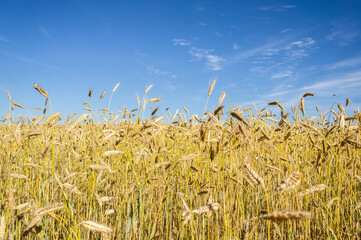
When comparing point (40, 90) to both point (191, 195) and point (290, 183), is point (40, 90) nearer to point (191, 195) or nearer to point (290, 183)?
point (191, 195)

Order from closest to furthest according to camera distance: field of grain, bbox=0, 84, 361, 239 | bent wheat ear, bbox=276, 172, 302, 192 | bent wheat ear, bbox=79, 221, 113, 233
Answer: bent wheat ear, bbox=276, 172, 302, 192
bent wheat ear, bbox=79, 221, 113, 233
field of grain, bbox=0, 84, 361, 239

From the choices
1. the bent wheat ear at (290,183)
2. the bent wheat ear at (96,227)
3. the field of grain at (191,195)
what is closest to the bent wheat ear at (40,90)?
the field of grain at (191,195)

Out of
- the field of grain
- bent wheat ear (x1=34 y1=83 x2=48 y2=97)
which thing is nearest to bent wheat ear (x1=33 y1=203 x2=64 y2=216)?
the field of grain

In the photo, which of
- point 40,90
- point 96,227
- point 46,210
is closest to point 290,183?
point 96,227

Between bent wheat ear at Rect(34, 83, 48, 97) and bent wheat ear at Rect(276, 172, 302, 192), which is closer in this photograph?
bent wheat ear at Rect(276, 172, 302, 192)

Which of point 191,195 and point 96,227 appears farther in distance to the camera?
point 191,195

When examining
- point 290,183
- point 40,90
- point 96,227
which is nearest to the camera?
point 290,183

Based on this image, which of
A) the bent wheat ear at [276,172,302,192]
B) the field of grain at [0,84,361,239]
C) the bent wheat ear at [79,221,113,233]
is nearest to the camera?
the bent wheat ear at [276,172,302,192]

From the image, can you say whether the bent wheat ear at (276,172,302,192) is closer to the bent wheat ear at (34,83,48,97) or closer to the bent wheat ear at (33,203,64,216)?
the bent wheat ear at (33,203,64,216)

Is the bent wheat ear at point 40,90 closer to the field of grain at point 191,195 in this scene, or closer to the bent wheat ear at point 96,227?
the field of grain at point 191,195

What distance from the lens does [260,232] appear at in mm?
1822

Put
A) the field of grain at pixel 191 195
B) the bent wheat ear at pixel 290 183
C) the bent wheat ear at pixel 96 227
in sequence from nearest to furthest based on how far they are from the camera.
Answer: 1. the bent wheat ear at pixel 290 183
2. the bent wheat ear at pixel 96 227
3. the field of grain at pixel 191 195

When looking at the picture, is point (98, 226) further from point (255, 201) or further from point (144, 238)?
point (255, 201)

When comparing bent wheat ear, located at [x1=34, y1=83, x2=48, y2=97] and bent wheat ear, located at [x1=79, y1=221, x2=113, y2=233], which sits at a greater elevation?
bent wheat ear, located at [x1=34, y1=83, x2=48, y2=97]
